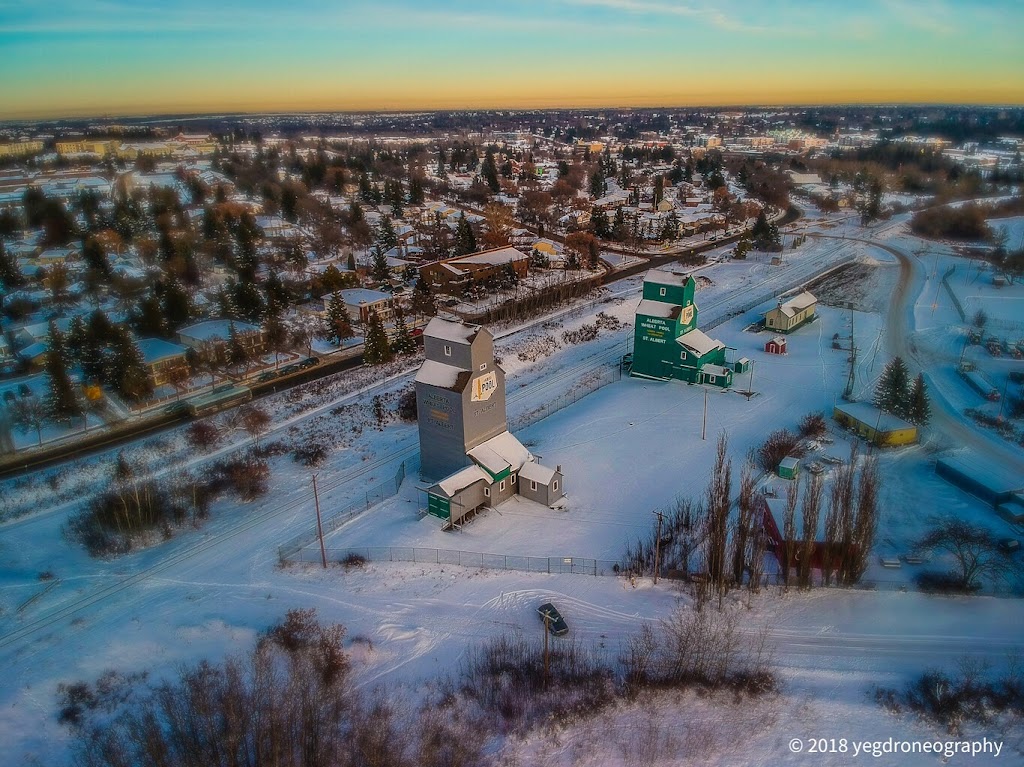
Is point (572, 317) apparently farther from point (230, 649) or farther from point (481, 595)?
point (230, 649)

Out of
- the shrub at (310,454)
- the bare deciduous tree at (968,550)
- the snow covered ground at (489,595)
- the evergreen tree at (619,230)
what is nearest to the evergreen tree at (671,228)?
the evergreen tree at (619,230)

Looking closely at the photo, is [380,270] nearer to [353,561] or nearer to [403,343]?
[403,343]

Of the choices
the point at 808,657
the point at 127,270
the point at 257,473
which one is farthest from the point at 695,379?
the point at 127,270

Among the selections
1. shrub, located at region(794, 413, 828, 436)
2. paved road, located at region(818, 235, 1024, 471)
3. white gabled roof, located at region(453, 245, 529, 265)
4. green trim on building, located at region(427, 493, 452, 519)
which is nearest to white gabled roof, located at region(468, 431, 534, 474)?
green trim on building, located at region(427, 493, 452, 519)

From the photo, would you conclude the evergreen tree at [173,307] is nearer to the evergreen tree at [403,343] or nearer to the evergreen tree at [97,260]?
the evergreen tree at [97,260]

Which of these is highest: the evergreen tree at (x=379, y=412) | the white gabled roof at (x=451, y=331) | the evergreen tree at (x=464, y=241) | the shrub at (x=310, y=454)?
the white gabled roof at (x=451, y=331)

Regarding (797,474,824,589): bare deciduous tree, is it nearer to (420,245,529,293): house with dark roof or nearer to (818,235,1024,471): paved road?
(818,235,1024,471): paved road

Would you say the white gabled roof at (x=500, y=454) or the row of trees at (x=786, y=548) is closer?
the row of trees at (x=786, y=548)
